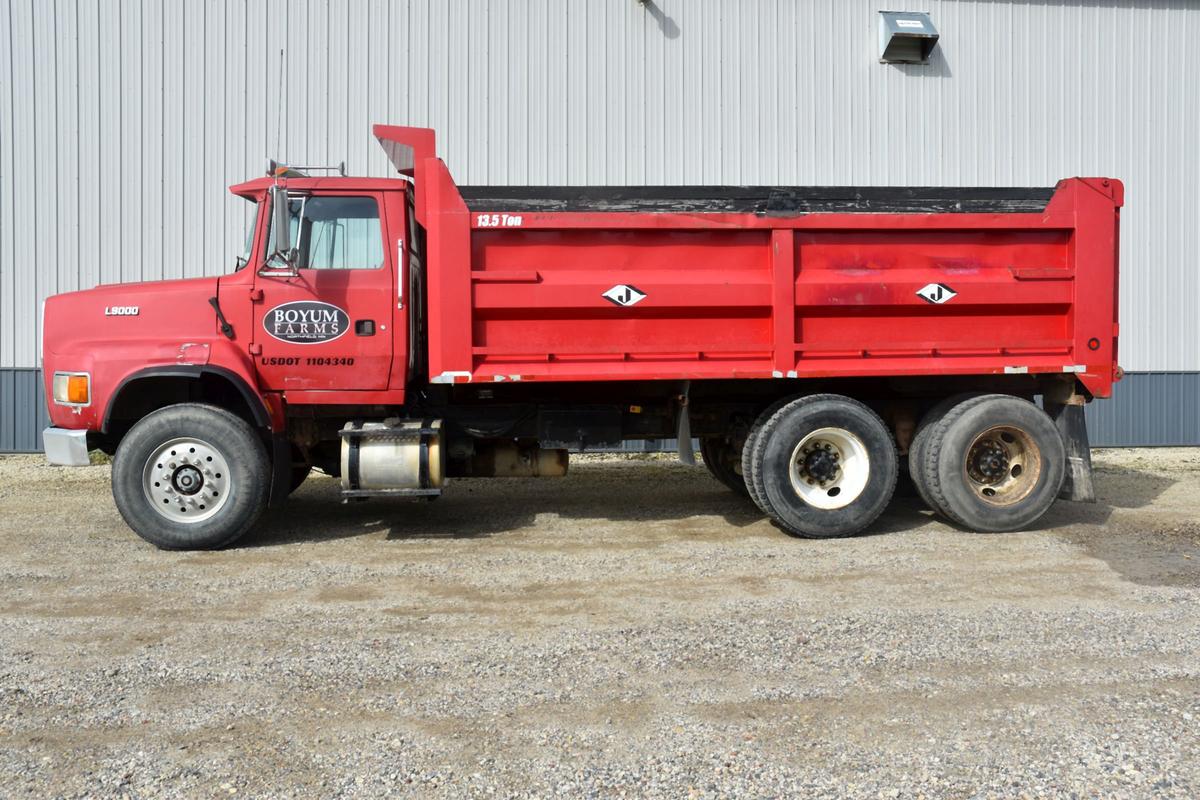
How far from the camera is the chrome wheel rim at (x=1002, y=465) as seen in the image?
22.4 ft

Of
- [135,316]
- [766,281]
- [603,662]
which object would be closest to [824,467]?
[766,281]

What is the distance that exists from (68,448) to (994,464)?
6776 mm

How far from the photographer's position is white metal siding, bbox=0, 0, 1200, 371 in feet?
36.8

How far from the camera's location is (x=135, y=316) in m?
6.40

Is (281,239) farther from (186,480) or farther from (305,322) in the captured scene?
(186,480)

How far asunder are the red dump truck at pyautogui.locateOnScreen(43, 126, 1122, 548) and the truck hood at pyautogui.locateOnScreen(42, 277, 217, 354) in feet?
0.06

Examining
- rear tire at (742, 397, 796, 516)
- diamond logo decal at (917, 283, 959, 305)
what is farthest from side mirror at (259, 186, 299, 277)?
diamond logo decal at (917, 283, 959, 305)

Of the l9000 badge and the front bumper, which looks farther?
the l9000 badge

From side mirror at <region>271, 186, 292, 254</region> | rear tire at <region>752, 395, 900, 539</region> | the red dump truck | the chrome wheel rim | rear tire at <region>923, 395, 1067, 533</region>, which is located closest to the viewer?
side mirror at <region>271, 186, 292, 254</region>

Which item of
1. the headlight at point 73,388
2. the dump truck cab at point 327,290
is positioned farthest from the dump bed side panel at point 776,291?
the headlight at point 73,388

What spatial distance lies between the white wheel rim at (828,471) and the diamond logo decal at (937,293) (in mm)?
1169

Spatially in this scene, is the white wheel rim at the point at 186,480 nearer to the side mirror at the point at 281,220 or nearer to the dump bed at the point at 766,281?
the side mirror at the point at 281,220

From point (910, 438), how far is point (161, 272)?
361 inches

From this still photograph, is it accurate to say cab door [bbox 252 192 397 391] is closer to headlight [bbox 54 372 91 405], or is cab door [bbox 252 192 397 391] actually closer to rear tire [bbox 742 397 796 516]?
headlight [bbox 54 372 91 405]
